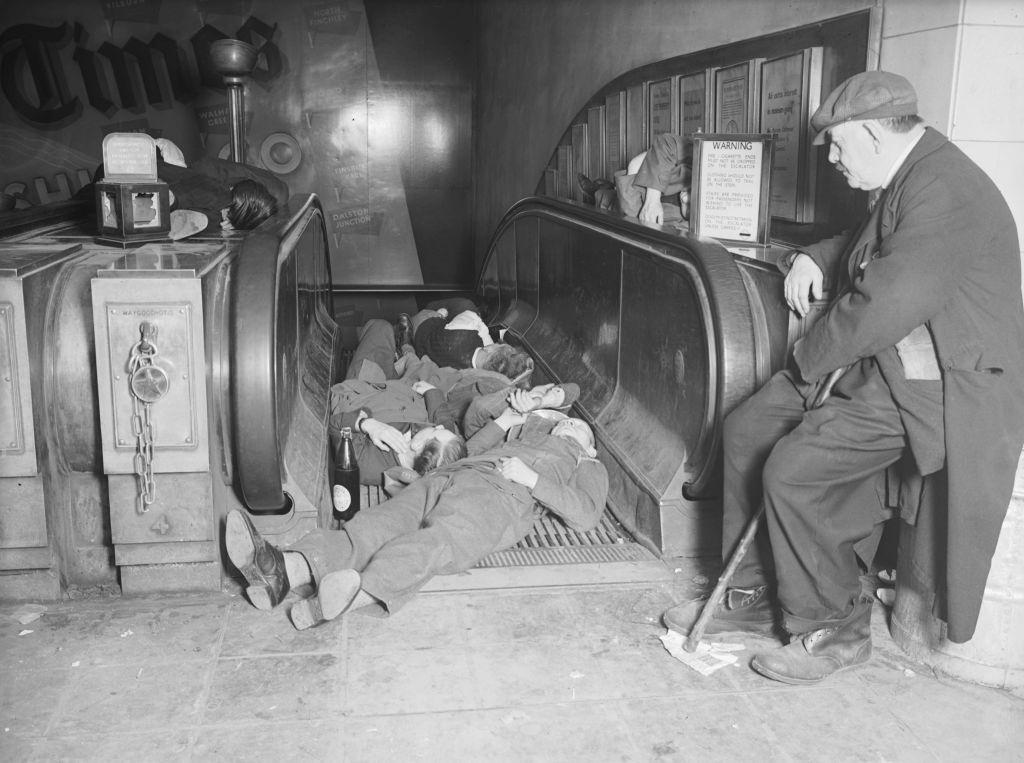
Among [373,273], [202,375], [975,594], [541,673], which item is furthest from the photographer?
[373,273]

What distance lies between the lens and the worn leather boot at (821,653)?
2529 mm

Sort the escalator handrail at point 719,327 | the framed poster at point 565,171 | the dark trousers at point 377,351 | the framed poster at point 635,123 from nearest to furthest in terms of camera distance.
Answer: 1. the escalator handrail at point 719,327
2. the dark trousers at point 377,351
3. the framed poster at point 635,123
4. the framed poster at point 565,171

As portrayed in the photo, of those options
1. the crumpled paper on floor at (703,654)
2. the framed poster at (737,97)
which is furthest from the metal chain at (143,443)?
the framed poster at (737,97)

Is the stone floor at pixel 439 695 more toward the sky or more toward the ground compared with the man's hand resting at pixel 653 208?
more toward the ground

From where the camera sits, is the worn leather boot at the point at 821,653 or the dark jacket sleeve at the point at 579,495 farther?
the dark jacket sleeve at the point at 579,495

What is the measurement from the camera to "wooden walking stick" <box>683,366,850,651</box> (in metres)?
2.68

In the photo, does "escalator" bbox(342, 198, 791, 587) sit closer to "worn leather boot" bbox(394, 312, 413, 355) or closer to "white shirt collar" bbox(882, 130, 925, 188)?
"white shirt collar" bbox(882, 130, 925, 188)

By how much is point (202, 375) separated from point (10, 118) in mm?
9406

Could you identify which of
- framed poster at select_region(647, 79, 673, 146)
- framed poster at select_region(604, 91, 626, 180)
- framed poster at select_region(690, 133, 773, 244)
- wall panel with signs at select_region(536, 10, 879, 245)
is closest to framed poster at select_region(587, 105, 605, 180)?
framed poster at select_region(604, 91, 626, 180)

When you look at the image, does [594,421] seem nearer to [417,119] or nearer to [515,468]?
[515,468]

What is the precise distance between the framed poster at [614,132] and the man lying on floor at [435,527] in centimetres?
319

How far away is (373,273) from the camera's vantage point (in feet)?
37.9

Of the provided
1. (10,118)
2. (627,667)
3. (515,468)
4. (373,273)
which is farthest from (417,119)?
(627,667)

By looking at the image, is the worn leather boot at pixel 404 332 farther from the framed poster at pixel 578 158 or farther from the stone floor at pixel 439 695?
the stone floor at pixel 439 695
